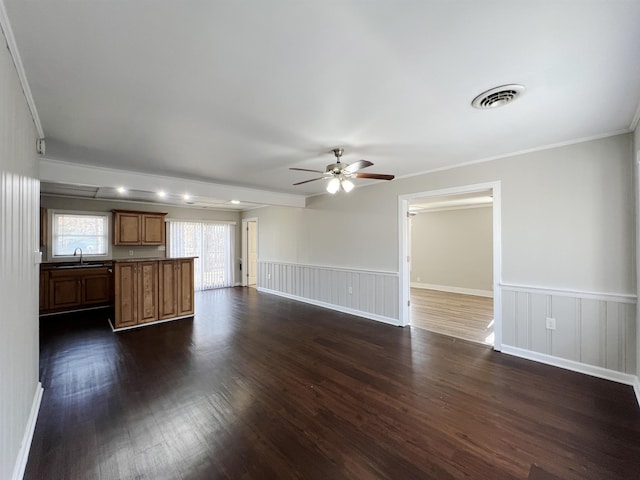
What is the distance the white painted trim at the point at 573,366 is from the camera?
8.64ft

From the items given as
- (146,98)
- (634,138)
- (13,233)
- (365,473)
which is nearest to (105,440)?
(13,233)

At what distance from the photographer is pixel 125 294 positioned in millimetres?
4371

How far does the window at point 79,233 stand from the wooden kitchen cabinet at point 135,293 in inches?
103

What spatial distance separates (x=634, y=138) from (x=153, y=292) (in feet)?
21.8

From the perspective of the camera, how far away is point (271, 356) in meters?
3.29

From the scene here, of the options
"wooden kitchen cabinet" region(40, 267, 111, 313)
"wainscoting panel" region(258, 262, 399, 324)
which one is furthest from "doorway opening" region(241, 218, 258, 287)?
"wooden kitchen cabinet" region(40, 267, 111, 313)

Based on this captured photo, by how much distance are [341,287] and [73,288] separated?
556 centimetres

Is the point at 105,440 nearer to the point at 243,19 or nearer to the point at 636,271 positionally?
the point at 243,19

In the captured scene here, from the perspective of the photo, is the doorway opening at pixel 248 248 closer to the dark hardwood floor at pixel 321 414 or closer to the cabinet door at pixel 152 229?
the cabinet door at pixel 152 229

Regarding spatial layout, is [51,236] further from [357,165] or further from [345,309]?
[357,165]

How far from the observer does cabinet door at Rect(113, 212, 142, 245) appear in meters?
6.12

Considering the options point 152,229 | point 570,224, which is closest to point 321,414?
point 570,224

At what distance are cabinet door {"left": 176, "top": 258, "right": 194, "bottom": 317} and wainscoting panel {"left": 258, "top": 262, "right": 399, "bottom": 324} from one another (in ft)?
7.93

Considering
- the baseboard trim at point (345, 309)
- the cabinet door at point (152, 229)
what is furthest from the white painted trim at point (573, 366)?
the cabinet door at point (152, 229)
